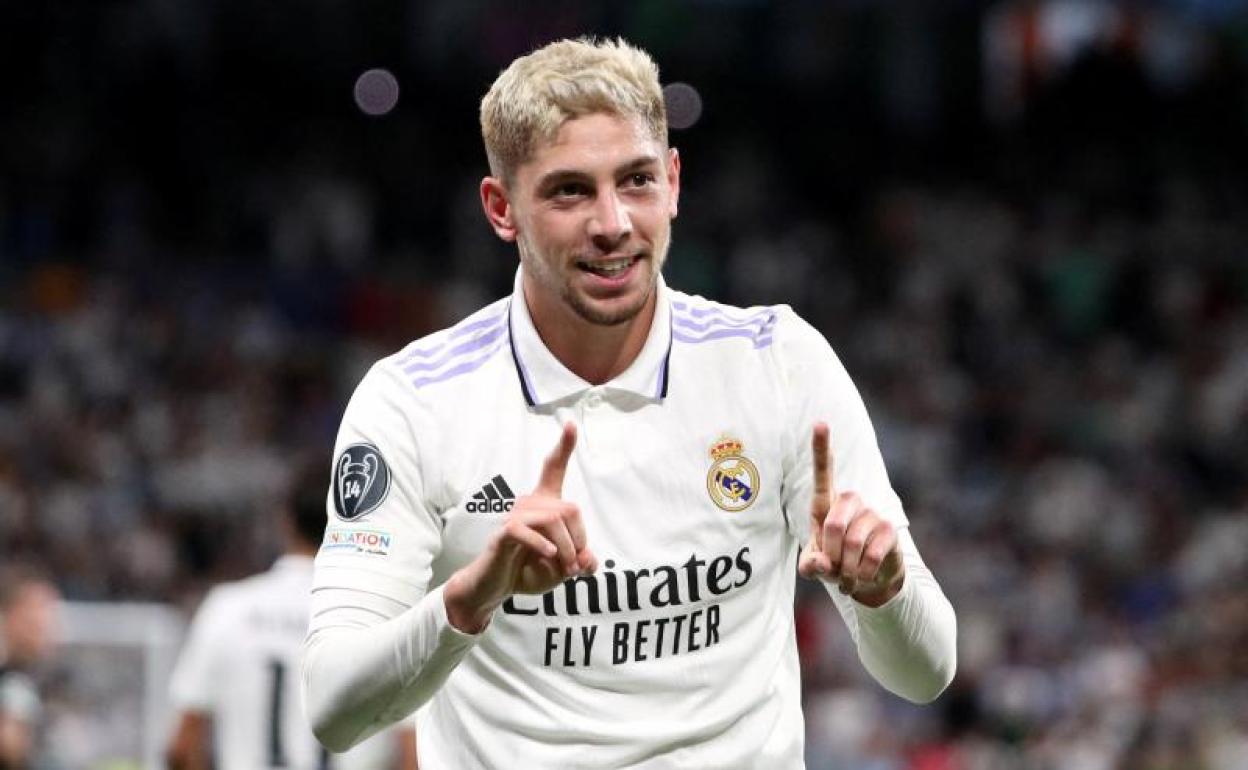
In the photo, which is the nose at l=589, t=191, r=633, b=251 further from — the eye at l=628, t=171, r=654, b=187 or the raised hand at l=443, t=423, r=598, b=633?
the raised hand at l=443, t=423, r=598, b=633

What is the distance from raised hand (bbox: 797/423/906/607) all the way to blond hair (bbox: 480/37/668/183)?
625 mm

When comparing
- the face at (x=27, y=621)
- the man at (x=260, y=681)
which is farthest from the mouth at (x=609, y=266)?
the face at (x=27, y=621)

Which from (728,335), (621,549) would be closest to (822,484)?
(621,549)

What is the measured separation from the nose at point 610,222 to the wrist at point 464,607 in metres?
0.57

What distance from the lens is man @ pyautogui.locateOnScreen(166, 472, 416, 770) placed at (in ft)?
20.2

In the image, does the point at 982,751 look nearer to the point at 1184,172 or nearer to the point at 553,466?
the point at 1184,172

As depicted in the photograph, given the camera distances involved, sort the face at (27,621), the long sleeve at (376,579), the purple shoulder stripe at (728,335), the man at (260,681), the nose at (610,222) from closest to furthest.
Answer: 1. the long sleeve at (376,579)
2. the nose at (610,222)
3. the purple shoulder stripe at (728,335)
4. the man at (260,681)
5. the face at (27,621)

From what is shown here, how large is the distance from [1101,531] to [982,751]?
2.54 m

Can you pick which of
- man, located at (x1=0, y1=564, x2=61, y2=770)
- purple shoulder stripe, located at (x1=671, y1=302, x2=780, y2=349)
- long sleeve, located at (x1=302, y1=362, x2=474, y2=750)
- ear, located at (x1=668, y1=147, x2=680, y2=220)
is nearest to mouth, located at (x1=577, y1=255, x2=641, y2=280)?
ear, located at (x1=668, y1=147, x2=680, y2=220)

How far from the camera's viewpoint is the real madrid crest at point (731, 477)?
11.2 ft

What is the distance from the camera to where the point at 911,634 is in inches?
130

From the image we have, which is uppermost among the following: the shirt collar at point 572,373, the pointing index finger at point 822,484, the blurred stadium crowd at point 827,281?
the blurred stadium crowd at point 827,281

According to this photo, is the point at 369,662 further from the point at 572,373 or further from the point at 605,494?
the point at 572,373

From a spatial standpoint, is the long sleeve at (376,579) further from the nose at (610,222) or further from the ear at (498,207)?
the nose at (610,222)
